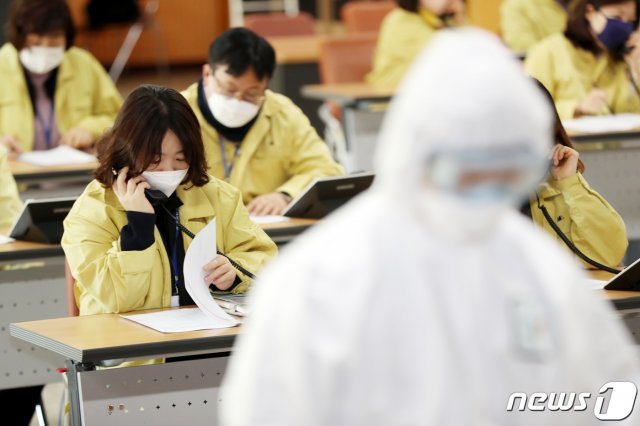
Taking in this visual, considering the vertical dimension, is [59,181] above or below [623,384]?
below

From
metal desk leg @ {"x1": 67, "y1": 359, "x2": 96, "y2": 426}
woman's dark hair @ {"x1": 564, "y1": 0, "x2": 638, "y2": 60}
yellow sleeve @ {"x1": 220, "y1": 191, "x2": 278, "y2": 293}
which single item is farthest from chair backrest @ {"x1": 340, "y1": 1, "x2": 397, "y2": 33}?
metal desk leg @ {"x1": 67, "y1": 359, "x2": 96, "y2": 426}

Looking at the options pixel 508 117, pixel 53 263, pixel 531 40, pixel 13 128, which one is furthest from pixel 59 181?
pixel 508 117

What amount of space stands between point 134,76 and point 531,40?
22.4ft

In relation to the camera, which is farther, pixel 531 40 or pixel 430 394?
pixel 531 40

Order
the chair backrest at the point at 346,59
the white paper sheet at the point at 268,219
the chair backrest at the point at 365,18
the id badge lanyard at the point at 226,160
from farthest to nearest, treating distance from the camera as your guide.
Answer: the chair backrest at the point at 365,18 < the chair backrest at the point at 346,59 < the id badge lanyard at the point at 226,160 < the white paper sheet at the point at 268,219

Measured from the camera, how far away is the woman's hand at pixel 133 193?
2969mm

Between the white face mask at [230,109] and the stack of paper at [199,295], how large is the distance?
1367 millimetres

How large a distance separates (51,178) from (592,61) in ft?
7.32

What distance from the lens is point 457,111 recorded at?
138 centimetres

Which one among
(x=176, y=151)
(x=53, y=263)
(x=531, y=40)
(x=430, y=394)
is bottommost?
(x=531, y=40)

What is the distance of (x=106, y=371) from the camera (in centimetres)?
279

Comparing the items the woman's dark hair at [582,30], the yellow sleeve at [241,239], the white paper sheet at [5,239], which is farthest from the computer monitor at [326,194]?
the woman's dark hair at [582,30]

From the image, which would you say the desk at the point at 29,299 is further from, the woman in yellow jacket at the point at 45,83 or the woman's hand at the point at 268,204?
the woman in yellow jacket at the point at 45,83

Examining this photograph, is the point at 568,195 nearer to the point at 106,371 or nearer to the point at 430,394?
the point at 106,371
